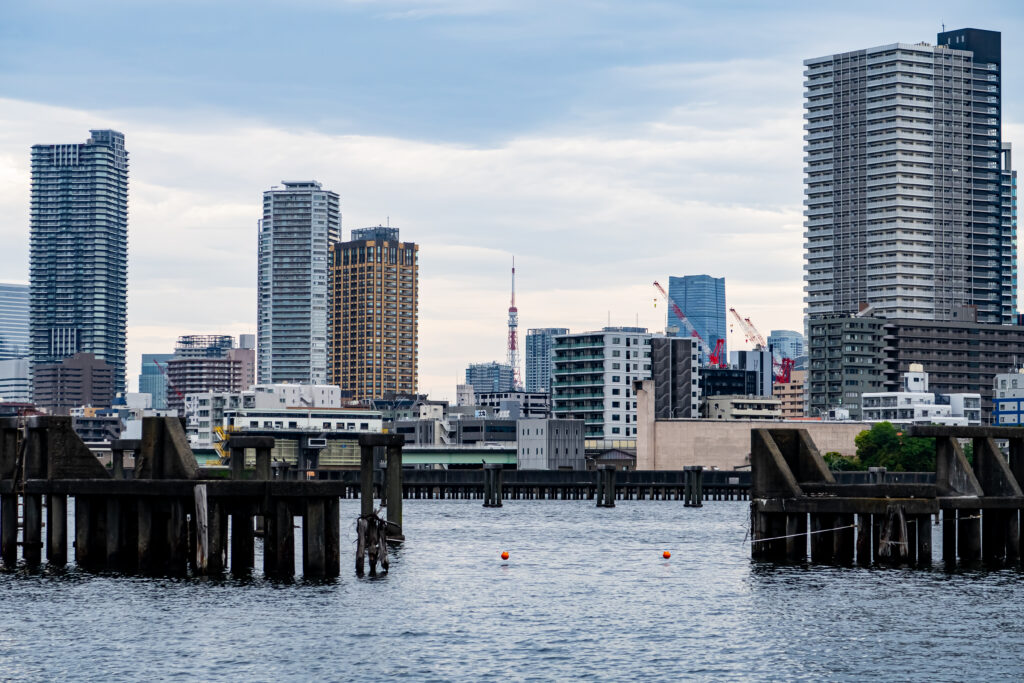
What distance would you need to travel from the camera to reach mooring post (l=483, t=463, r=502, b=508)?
182000 millimetres

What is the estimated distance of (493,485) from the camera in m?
183

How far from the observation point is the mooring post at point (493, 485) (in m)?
182

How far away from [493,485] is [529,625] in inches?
4673

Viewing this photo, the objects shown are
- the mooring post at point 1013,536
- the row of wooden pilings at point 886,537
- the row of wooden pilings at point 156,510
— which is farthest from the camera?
the mooring post at point 1013,536

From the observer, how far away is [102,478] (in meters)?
75.9

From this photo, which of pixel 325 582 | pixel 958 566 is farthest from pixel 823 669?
pixel 958 566

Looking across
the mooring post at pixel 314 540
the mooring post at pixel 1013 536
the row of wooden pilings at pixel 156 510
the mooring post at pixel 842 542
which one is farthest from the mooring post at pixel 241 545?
the mooring post at pixel 1013 536

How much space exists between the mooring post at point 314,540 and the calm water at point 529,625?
836 millimetres

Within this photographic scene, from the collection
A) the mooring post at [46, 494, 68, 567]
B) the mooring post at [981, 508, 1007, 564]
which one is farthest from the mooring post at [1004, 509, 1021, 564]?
the mooring post at [46, 494, 68, 567]

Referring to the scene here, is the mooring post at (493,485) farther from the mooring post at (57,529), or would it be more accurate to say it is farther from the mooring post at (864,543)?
the mooring post at (57,529)

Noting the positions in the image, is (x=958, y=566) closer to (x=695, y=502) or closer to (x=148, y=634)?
(x=148, y=634)

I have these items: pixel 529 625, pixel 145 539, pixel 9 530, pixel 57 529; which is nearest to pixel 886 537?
pixel 529 625

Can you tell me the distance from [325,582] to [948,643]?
2771 centimetres

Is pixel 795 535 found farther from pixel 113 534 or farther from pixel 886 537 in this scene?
pixel 113 534
